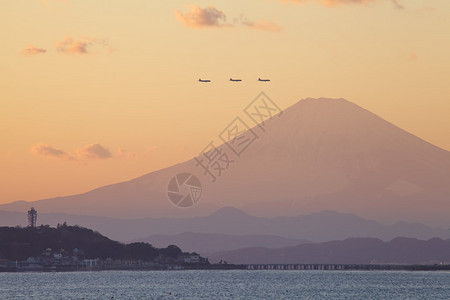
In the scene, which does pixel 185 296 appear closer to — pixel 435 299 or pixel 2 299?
pixel 2 299

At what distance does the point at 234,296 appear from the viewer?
198500 millimetres

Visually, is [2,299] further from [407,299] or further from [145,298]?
[407,299]

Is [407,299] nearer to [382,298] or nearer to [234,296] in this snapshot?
[382,298]

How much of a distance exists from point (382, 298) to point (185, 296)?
38.6 metres

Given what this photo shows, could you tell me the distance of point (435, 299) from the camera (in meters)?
197

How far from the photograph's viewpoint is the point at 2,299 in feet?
625

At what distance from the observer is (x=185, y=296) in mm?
198750

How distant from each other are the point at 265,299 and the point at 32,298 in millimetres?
43734

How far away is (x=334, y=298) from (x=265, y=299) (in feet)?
50.3

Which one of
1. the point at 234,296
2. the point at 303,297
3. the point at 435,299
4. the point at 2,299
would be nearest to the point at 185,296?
the point at 234,296

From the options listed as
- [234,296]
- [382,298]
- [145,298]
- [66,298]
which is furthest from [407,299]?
[66,298]

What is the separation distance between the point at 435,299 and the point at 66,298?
70784 mm

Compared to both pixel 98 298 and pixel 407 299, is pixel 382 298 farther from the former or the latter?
pixel 98 298

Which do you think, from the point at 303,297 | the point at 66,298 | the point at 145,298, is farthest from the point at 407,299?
the point at 66,298
